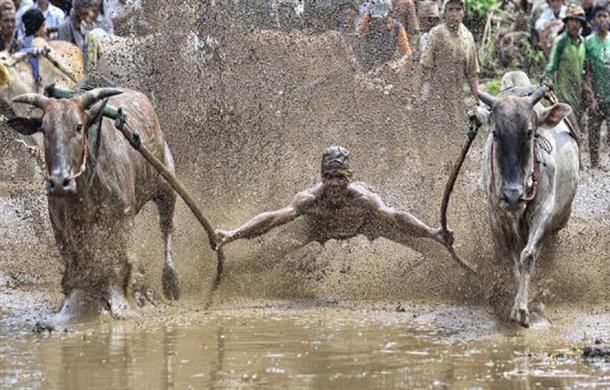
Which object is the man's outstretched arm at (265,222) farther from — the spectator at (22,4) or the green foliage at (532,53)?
the green foliage at (532,53)

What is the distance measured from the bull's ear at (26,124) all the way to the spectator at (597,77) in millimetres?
9029

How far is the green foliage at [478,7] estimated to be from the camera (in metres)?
21.6

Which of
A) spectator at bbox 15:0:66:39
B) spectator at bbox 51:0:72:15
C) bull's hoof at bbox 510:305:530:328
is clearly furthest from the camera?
spectator at bbox 51:0:72:15

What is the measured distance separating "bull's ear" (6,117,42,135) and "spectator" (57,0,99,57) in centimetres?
664

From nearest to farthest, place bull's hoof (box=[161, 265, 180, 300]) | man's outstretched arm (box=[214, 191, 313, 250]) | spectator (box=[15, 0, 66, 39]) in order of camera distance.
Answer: man's outstretched arm (box=[214, 191, 313, 250])
bull's hoof (box=[161, 265, 180, 300])
spectator (box=[15, 0, 66, 39])

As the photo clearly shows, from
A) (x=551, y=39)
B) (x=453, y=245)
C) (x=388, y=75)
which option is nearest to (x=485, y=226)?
(x=453, y=245)

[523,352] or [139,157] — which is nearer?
[523,352]

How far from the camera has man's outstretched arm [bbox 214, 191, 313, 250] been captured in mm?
11680

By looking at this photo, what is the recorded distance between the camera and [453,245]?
1241cm

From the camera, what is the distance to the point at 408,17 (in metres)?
18.2

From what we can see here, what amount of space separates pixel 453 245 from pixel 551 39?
900 cm

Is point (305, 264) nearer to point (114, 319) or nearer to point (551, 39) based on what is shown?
point (114, 319)

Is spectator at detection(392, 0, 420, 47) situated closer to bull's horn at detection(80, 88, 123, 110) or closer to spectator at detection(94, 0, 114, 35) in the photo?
spectator at detection(94, 0, 114, 35)

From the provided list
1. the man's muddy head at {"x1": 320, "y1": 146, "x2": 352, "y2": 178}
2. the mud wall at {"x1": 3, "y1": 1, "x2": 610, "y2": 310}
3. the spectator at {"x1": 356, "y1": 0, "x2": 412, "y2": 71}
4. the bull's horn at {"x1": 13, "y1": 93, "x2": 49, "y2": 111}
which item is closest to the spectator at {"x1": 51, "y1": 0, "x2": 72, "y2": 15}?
the mud wall at {"x1": 3, "y1": 1, "x2": 610, "y2": 310}
